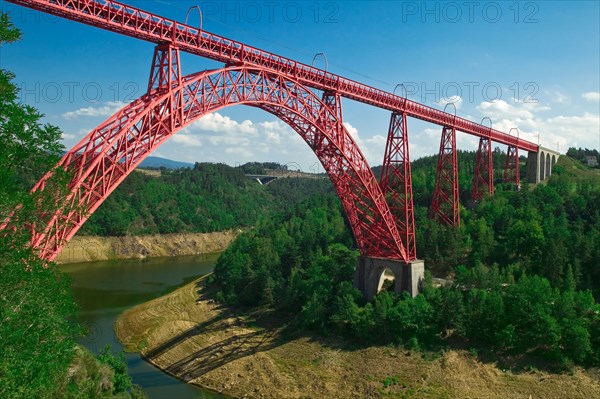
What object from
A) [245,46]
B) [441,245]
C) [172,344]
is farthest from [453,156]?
[172,344]

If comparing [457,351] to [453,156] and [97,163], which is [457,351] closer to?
[453,156]

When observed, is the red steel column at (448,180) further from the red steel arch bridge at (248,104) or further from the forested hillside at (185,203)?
the forested hillside at (185,203)

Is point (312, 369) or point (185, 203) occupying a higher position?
point (185, 203)

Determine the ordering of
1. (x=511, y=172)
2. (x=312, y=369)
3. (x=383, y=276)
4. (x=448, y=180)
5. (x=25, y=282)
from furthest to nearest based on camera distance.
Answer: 1. (x=511, y=172)
2. (x=448, y=180)
3. (x=383, y=276)
4. (x=312, y=369)
5. (x=25, y=282)

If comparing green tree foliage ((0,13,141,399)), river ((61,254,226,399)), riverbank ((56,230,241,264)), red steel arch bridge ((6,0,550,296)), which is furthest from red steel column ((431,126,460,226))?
riverbank ((56,230,241,264))

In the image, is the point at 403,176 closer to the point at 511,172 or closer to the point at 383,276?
the point at 383,276

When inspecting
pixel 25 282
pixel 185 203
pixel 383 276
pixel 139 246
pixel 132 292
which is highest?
pixel 185 203

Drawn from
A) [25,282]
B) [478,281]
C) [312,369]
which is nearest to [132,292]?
[312,369]
